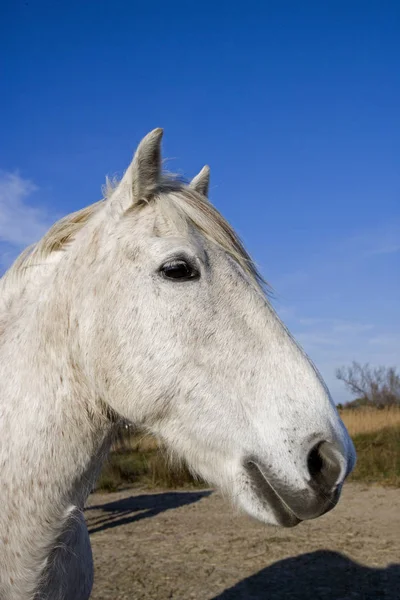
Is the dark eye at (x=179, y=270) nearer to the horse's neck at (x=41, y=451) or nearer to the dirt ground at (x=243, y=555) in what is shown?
the horse's neck at (x=41, y=451)

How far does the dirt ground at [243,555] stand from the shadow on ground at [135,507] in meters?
0.05

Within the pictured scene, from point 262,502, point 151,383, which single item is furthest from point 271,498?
point 151,383

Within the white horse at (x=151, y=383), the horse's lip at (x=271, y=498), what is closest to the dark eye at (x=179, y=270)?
the white horse at (x=151, y=383)

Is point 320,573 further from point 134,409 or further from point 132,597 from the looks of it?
point 134,409

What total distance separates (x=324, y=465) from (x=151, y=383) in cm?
61

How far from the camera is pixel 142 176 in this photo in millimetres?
1944

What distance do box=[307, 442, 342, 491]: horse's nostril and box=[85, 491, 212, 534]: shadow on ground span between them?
6625mm

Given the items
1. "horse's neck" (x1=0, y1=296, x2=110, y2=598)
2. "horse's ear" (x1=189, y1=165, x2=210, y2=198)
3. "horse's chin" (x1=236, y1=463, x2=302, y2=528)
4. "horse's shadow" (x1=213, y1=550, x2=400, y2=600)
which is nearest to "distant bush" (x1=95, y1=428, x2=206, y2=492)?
"horse's shadow" (x1=213, y1=550, x2=400, y2=600)

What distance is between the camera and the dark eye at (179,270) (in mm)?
1816

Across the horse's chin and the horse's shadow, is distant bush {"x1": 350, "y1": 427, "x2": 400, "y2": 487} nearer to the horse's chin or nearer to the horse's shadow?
the horse's shadow

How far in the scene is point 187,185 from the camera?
223 centimetres

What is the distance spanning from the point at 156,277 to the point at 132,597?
391cm

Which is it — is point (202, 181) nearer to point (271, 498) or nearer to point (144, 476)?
point (271, 498)

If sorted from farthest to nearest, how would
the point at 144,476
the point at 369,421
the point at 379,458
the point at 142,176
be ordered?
the point at 369,421 → the point at 144,476 → the point at 379,458 → the point at 142,176
